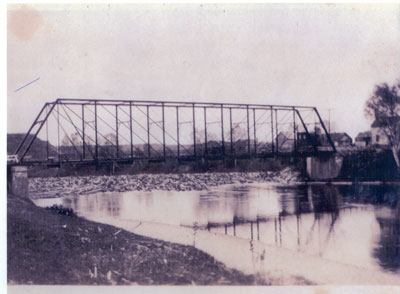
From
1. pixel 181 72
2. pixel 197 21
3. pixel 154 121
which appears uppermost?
pixel 197 21

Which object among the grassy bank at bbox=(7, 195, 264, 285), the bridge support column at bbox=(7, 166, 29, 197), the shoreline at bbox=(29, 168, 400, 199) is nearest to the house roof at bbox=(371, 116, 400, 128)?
the shoreline at bbox=(29, 168, 400, 199)

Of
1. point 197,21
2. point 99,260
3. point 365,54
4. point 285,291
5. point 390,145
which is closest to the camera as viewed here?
point 285,291

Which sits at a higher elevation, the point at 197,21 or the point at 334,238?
the point at 197,21

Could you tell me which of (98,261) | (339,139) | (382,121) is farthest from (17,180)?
(339,139)

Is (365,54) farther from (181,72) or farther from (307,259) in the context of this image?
(307,259)

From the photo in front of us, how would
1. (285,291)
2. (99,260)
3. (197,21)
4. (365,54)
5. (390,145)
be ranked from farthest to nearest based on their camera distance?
(390,145)
(365,54)
(197,21)
(99,260)
(285,291)

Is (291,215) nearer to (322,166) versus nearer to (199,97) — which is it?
(199,97)
